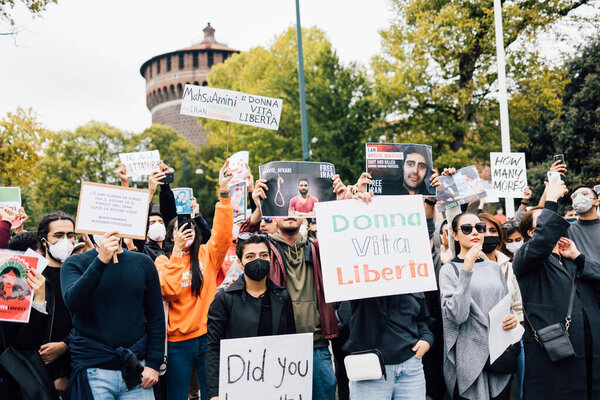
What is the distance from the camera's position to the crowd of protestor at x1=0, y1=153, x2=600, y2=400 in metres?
3.39

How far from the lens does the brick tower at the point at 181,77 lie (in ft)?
185

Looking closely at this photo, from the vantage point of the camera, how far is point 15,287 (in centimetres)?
355

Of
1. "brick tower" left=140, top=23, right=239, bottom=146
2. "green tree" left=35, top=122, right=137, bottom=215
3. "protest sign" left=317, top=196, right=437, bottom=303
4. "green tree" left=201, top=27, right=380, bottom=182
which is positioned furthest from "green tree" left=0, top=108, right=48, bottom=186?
"brick tower" left=140, top=23, right=239, bottom=146

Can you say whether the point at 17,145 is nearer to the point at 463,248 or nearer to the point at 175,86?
the point at 463,248

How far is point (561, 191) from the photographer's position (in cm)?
390

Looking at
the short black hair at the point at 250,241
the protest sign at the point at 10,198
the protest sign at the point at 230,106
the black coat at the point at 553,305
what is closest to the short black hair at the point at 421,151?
the black coat at the point at 553,305

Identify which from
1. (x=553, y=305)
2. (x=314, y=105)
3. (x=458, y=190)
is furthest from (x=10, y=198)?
(x=314, y=105)

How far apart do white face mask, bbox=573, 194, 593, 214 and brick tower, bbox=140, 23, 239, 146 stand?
175ft

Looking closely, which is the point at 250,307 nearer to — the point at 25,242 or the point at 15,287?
the point at 15,287

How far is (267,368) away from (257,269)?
69cm

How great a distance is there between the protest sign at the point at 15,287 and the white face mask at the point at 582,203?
5.00 metres

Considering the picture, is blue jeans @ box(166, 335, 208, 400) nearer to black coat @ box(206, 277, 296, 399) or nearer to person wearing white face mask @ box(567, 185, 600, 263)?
black coat @ box(206, 277, 296, 399)

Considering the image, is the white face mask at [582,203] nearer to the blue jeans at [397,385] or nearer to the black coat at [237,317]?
the blue jeans at [397,385]

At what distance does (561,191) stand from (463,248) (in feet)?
2.91
